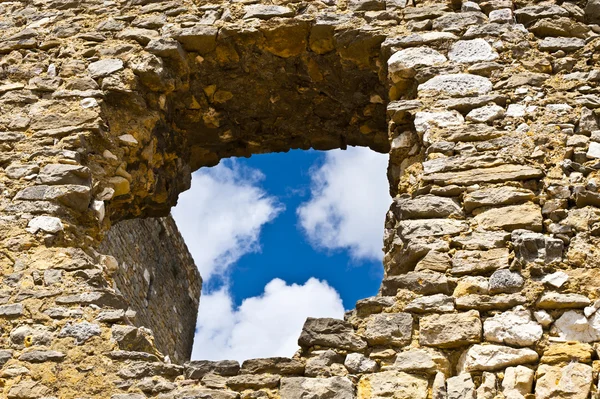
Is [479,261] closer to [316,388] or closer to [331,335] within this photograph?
[331,335]

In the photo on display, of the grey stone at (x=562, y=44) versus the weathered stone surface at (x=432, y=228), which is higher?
the grey stone at (x=562, y=44)

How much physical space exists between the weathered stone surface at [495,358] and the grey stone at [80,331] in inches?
69.3

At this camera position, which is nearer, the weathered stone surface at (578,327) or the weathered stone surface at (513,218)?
the weathered stone surface at (578,327)

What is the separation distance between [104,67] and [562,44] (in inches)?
108

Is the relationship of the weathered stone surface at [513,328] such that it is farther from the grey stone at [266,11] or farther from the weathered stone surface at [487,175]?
the grey stone at [266,11]

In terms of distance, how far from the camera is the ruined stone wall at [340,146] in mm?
4176

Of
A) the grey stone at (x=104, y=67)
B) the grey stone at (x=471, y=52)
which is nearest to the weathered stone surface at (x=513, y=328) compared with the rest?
the grey stone at (x=471, y=52)

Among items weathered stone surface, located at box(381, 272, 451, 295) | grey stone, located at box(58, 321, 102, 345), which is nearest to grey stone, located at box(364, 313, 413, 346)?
weathered stone surface, located at box(381, 272, 451, 295)

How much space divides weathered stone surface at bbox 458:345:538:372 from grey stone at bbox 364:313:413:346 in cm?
32

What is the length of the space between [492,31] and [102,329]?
2.80 meters

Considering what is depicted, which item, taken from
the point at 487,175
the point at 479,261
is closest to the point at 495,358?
the point at 479,261

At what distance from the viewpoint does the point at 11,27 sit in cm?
618

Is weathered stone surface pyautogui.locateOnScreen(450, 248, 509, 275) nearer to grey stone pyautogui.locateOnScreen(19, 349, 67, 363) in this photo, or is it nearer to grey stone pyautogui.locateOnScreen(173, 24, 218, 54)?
grey stone pyautogui.locateOnScreen(19, 349, 67, 363)

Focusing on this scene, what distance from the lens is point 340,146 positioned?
6.18m
